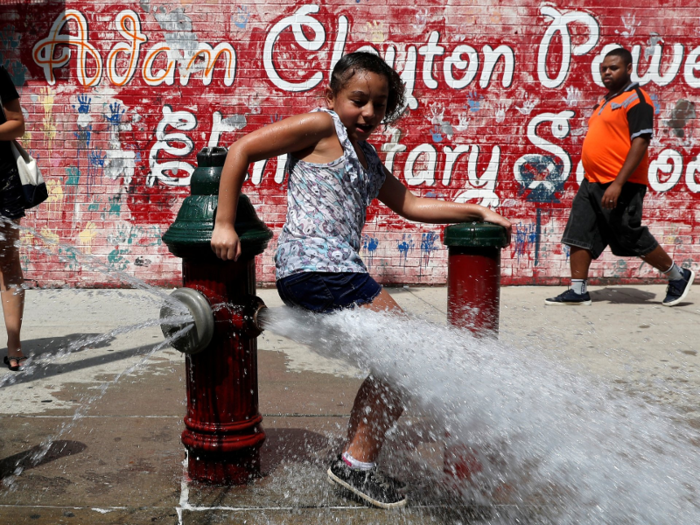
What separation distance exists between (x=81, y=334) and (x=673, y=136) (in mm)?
5660

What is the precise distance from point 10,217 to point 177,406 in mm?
1462

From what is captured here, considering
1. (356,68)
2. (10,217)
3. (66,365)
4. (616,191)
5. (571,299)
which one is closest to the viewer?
(356,68)

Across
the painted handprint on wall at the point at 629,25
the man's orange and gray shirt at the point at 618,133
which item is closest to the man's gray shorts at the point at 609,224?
the man's orange and gray shirt at the point at 618,133

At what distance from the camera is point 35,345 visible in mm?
4629

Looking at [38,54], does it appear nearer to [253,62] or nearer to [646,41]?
[253,62]

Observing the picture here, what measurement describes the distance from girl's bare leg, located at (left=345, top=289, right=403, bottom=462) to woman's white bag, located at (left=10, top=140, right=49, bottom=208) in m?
2.47

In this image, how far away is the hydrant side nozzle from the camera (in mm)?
2416

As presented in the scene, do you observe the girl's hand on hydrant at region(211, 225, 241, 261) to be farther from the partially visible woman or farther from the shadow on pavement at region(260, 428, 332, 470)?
the partially visible woman

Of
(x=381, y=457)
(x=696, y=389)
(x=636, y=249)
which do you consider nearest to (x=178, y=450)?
(x=381, y=457)

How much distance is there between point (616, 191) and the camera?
5.80 metres

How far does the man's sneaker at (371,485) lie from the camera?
2.49m

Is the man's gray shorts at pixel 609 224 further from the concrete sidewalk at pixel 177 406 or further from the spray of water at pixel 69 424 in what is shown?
the spray of water at pixel 69 424

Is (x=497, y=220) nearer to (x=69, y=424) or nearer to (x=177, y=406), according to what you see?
(x=177, y=406)

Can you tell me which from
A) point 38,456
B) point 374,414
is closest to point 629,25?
point 374,414
